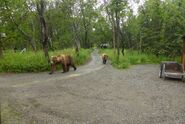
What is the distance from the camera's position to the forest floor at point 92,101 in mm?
7480

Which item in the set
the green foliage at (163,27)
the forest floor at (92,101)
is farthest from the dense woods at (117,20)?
the forest floor at (92,101)

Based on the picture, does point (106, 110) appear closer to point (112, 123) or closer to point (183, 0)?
point (112, 123)

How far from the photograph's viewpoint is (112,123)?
7086mm

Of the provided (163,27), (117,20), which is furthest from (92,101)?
(163,27)

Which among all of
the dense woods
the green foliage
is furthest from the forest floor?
the green foliage

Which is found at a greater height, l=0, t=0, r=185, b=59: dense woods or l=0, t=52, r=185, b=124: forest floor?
Result: l=0, t=0, r=185, b=59: dense woods

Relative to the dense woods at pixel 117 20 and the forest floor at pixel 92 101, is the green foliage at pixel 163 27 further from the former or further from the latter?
the forest floor at pixel 92 101

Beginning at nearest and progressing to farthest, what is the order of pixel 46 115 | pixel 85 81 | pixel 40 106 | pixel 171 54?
pixel 46 115
pixel 40 106
pixel 85 81
pixel 171 54

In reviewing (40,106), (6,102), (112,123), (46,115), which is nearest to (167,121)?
(112,123)

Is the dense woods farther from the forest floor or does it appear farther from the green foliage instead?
the forest floor

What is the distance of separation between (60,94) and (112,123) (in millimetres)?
4052

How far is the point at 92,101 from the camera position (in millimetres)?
9453

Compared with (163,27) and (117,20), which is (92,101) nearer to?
(117,20)

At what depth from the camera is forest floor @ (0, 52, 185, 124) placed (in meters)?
7.48
